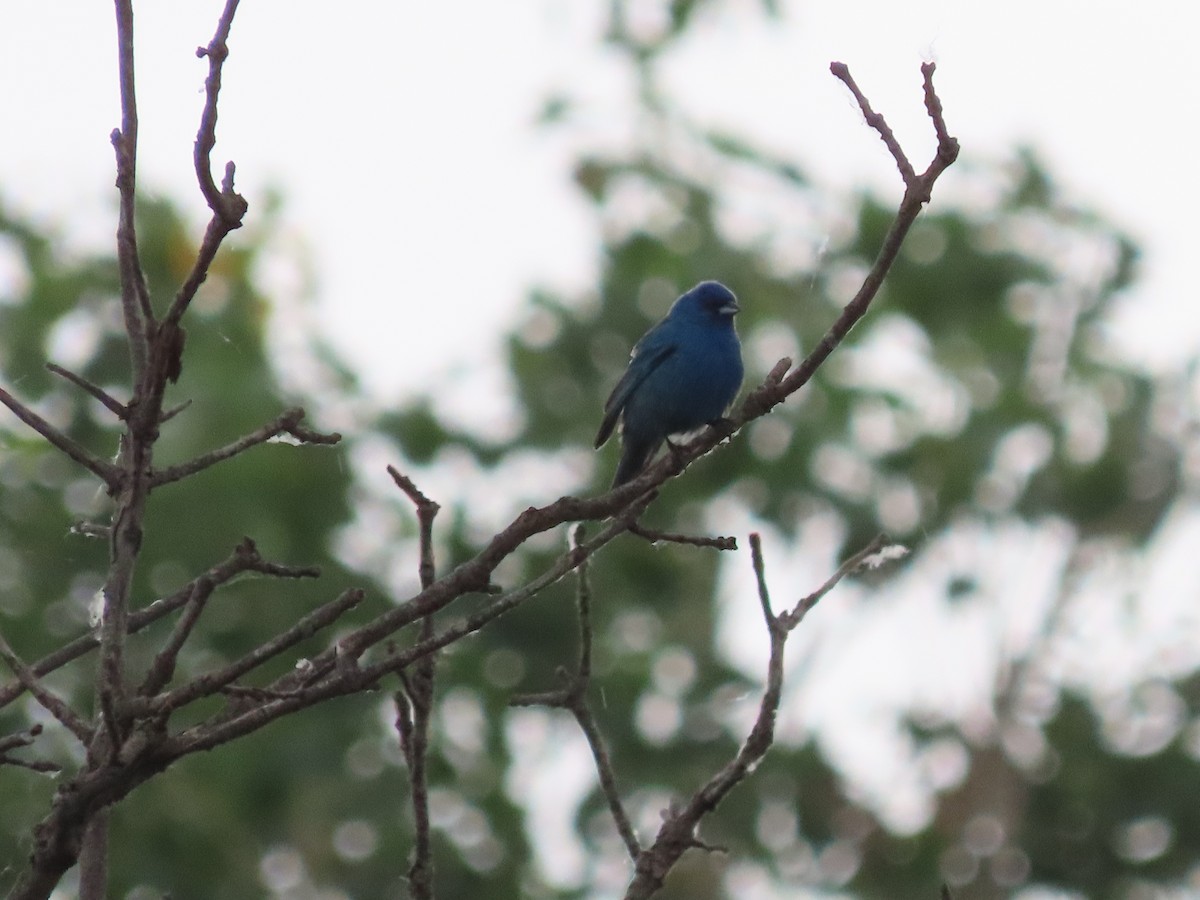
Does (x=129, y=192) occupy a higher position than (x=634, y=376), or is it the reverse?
(x=634, y=376)

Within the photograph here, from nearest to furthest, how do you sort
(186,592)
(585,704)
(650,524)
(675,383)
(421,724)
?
1. (186,592)
2. (421,724)
3. (585,704)
4. (675,383)
5. (650,524)

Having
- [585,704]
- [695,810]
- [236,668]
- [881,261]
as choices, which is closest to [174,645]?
[236,668]

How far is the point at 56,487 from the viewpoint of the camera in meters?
12.3

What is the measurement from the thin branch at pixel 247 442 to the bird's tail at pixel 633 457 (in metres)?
Result: 3.96

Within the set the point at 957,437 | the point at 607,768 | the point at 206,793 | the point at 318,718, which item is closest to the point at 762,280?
the point at 957,437

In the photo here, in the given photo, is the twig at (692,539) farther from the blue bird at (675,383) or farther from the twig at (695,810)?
the blue bird at (675,383)

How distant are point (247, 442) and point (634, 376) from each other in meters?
4.40

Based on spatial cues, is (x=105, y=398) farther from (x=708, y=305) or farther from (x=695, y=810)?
(x=708, y=305)

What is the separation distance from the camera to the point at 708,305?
7.27 metres

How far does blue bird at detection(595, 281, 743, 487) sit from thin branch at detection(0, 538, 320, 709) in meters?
3.95

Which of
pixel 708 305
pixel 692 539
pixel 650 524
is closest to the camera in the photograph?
pixel 692 539

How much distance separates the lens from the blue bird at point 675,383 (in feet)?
21.8

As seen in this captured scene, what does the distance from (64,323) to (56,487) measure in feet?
4.20

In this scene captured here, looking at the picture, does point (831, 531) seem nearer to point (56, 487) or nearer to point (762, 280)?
point (762, 280)
